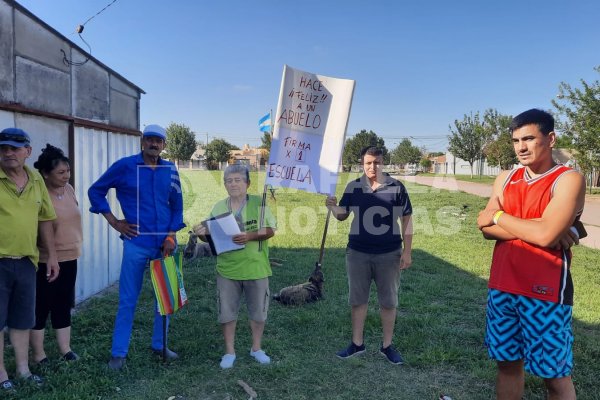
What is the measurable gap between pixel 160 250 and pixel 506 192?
2984 mm

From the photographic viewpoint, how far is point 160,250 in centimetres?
409

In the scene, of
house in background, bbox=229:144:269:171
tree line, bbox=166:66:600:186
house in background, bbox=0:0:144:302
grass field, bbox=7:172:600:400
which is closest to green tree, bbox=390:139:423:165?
tree line, bbox=166:66:600:186

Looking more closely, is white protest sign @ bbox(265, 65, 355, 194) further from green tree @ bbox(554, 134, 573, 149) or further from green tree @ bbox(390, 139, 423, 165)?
green tree @ bbox(390, 139, 423, 165)

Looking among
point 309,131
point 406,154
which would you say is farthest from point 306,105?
point 406,154

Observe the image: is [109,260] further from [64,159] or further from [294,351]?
[294,351]

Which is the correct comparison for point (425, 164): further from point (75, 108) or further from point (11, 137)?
point (11, 137)

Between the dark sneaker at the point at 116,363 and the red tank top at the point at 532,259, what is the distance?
3.17 meters

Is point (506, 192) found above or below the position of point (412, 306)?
above

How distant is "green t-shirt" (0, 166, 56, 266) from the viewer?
326 cm

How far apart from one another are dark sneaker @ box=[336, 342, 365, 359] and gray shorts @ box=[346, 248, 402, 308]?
1.43 ft

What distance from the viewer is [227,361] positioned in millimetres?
3996

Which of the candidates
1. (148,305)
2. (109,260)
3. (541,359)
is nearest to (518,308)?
(541,359)

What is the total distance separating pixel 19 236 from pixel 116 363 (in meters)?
1.39

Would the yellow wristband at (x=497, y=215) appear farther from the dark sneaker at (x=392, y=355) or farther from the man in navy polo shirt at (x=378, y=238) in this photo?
the dark sneaker at (x=392, y=355)
